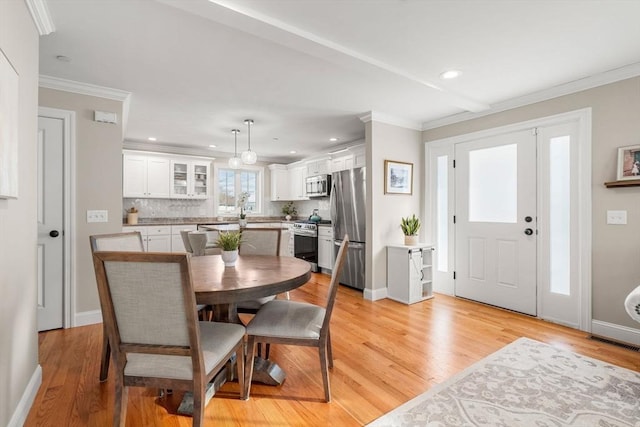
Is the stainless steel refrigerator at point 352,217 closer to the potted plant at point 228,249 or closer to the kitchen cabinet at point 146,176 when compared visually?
the potted plant at point 228,249

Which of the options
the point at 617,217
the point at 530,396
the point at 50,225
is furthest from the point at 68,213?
the point at 617,217

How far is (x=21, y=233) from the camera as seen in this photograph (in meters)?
1.66

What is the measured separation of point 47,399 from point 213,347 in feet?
4.07

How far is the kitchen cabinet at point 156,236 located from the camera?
5047 mm

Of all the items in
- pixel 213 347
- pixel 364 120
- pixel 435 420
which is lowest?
pixel 435 420

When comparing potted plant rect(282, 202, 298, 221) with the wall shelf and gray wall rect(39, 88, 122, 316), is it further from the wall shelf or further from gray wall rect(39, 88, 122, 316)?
the wall shelf

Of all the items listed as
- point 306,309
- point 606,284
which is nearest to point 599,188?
point 606,284

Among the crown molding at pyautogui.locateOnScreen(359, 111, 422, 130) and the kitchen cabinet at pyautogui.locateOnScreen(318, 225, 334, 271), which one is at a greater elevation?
the crown molding at pyautogui.locateOnScreen(359, 111, 422, 130)

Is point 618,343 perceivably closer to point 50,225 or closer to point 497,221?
point 497,221

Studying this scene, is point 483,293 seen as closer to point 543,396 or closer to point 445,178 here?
point 445,178

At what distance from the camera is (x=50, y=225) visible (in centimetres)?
286

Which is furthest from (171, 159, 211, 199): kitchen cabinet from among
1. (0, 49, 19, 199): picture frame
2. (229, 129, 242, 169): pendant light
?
(0, 49, 19, 199): picture frame

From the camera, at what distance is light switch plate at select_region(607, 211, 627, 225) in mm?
2668

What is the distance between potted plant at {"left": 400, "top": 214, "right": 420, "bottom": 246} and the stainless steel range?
1892 millimetres
